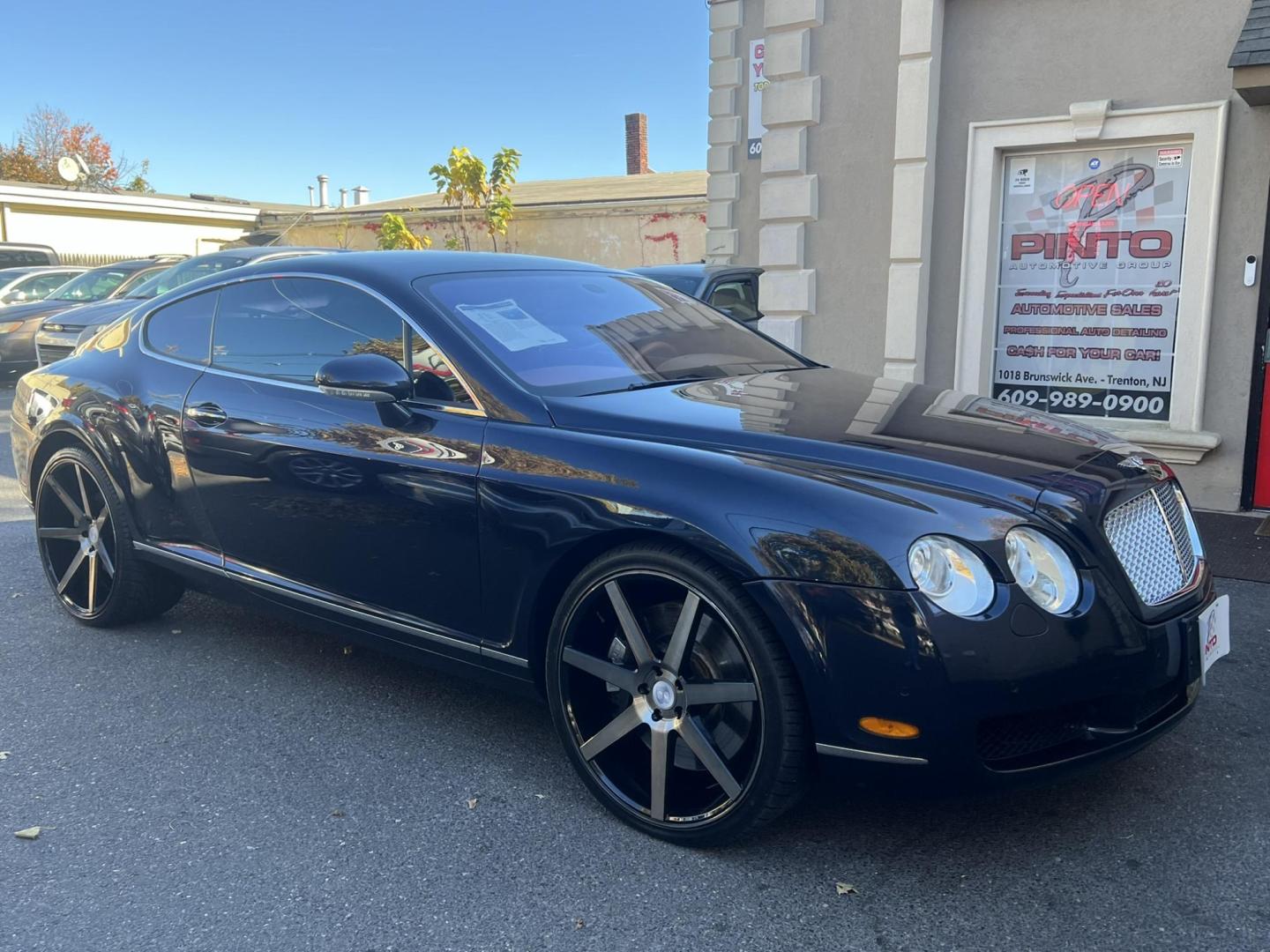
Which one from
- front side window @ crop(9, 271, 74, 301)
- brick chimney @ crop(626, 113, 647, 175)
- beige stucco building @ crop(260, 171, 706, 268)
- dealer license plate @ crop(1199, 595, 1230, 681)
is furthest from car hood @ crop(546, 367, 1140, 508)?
brick chimney @ crop(626, 113, 647, 175)

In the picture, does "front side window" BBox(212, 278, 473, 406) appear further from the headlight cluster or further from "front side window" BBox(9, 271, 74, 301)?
"front side window" BBox(9, 271, 74, 301)

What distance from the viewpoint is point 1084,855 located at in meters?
2.80

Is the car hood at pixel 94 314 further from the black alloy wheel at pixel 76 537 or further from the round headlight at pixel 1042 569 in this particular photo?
the round headlight at pixel 1042 569

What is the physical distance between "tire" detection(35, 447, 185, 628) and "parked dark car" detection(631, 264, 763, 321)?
15.5 feet

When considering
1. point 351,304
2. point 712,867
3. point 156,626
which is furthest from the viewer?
point 156,626

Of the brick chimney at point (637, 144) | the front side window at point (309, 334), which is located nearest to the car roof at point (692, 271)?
the front side window at point (309, 334)

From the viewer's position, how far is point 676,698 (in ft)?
9.29

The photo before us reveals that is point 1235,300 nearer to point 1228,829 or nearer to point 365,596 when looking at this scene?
point 1228,829

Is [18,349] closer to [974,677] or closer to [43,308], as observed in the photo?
[43,308]

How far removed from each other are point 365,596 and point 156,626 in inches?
69.3

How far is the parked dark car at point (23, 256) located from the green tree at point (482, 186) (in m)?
8.51

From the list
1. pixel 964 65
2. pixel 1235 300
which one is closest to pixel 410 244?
pixel 964 65

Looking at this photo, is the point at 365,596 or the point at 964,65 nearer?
the point at 365,596

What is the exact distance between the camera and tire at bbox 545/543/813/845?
2.65 meters
